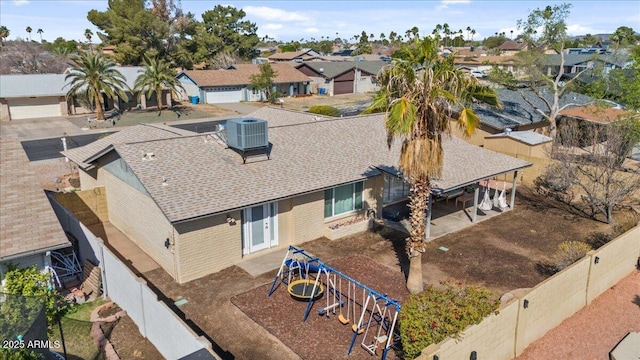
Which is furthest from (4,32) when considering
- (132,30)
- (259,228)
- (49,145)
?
(259,228)

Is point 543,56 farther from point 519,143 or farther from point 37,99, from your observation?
point 37,99

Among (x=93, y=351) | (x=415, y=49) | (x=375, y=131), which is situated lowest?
(x=93, y=351)

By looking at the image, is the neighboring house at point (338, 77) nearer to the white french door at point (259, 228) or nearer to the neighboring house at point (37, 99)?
the neighboring house at point (37, 99)

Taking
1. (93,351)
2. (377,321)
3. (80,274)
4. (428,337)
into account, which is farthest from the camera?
(80,274)

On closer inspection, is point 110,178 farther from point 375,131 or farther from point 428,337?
point 428,337

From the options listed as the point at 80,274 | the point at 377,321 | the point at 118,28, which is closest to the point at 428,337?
the point at 377,321

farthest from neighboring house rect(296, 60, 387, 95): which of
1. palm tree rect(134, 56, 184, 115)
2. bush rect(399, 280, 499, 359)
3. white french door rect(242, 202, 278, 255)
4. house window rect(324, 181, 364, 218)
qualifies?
bush rect(399, 280, 499, 359)

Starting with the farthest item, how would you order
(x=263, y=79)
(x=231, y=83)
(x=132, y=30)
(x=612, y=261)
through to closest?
(x=132, y=30) < (x=231, y=83) < (x=263, y=79) < (x=612, y=261)

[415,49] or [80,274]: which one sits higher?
[415,49]
